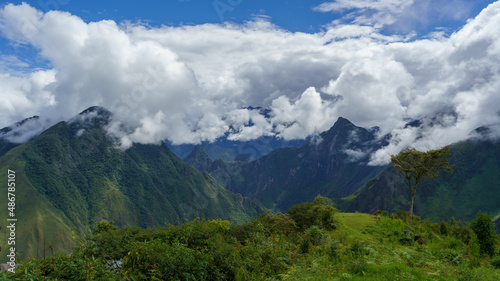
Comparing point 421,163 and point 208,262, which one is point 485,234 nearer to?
point 421,163

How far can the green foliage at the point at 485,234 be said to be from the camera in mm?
25422

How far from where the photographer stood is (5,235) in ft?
550

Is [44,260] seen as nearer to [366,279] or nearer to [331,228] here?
[366,279]

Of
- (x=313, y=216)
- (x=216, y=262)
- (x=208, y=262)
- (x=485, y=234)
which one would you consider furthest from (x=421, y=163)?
(x=208, y=262)

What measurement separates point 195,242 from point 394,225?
29927 mm

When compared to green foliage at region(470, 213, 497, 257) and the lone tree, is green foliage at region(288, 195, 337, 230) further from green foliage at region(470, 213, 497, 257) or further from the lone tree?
green foliage at region(470, 213, 497, 257)

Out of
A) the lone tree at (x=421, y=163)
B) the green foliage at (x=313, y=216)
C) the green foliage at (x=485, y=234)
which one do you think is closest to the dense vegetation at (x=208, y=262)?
A: the green foliage at (x=485, y=234)

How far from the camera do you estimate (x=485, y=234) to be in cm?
2569

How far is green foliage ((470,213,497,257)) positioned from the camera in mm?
25422

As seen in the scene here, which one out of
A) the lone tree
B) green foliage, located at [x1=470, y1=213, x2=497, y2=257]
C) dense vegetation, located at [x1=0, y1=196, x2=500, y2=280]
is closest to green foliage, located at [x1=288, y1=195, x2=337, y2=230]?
the lone tree

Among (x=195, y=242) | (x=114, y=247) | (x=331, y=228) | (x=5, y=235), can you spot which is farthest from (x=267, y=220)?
(x=5, y=235)

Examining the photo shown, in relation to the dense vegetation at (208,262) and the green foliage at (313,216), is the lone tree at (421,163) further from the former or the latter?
the dense vegetation at (208,262)

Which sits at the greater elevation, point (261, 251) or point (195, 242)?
point (195, 242)

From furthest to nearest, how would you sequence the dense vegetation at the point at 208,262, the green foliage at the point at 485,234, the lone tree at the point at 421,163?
the lone tree at the point at 421,163
the green foliage at the point at 485,234
the dense vegetation at the point at 208,262
